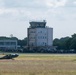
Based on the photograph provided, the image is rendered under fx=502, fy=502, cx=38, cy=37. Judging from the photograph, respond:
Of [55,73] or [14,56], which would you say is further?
[14,56]

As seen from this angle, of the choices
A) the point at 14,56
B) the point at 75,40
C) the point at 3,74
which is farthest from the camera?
the point at 75,40

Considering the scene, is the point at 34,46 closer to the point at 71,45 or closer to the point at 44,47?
the point at 44,47

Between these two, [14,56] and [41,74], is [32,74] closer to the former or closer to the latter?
[41,74]

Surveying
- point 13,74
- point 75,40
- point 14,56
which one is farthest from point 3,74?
point 75,40

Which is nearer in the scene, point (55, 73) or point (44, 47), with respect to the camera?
point (55, 73)

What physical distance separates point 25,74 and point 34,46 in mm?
150906

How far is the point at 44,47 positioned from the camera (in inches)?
7810

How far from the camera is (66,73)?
1965 inches

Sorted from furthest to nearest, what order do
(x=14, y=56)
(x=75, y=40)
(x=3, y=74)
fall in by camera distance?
(x=75, y=40) → (x=14, y=56) → (x=3, y=74)

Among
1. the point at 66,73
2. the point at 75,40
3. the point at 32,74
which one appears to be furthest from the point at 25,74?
the point at 75,40

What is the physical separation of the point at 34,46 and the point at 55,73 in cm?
14944

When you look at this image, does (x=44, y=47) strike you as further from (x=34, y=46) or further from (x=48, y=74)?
(x=48, y=74)

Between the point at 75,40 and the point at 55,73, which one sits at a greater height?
the point at 75,40

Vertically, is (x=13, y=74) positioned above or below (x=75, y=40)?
below
